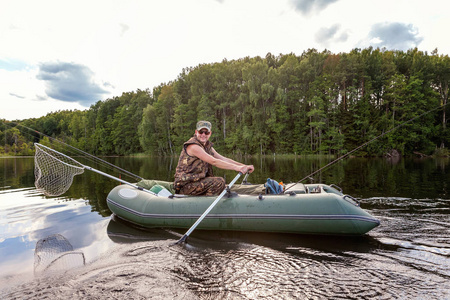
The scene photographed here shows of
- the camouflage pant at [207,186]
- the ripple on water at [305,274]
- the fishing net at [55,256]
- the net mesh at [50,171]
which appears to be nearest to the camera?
the ripple on water at [305,274]

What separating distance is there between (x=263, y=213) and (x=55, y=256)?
122 inches

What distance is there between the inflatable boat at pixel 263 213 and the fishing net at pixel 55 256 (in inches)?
46.6

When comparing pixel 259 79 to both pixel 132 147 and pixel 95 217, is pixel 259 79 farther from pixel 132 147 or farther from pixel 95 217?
pixel 95 217

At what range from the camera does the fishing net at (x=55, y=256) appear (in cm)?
317

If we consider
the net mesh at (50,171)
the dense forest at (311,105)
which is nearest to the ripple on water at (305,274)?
the net mesh at (50,171)

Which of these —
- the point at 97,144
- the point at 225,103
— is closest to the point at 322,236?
the point at 225,103

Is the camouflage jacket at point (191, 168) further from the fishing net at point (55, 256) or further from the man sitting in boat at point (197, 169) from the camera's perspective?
the fishing net at point (55, 256)

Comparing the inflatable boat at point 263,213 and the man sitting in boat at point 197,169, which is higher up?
the man sitting in boat at point 197,169

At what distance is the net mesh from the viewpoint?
15.7ft

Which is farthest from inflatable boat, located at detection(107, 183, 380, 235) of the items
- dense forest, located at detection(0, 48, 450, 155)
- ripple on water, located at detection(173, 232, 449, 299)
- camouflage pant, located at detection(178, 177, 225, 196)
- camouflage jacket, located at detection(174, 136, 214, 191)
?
dense forest, located at detection(0, 48, 450, 155)

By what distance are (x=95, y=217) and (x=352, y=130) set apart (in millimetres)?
31008

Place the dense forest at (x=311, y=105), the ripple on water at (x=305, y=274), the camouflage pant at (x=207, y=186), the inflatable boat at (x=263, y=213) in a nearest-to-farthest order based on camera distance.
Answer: the ripple on water at (x=305, y=274) < the inflatable boat at (x=263, y=213) < the camouflage pant at (x=207, y=186) < the dense forest at (x=311, y=105)

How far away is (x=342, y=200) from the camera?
3928 millimetres

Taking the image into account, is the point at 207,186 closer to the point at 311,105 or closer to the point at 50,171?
the point at 50,171
